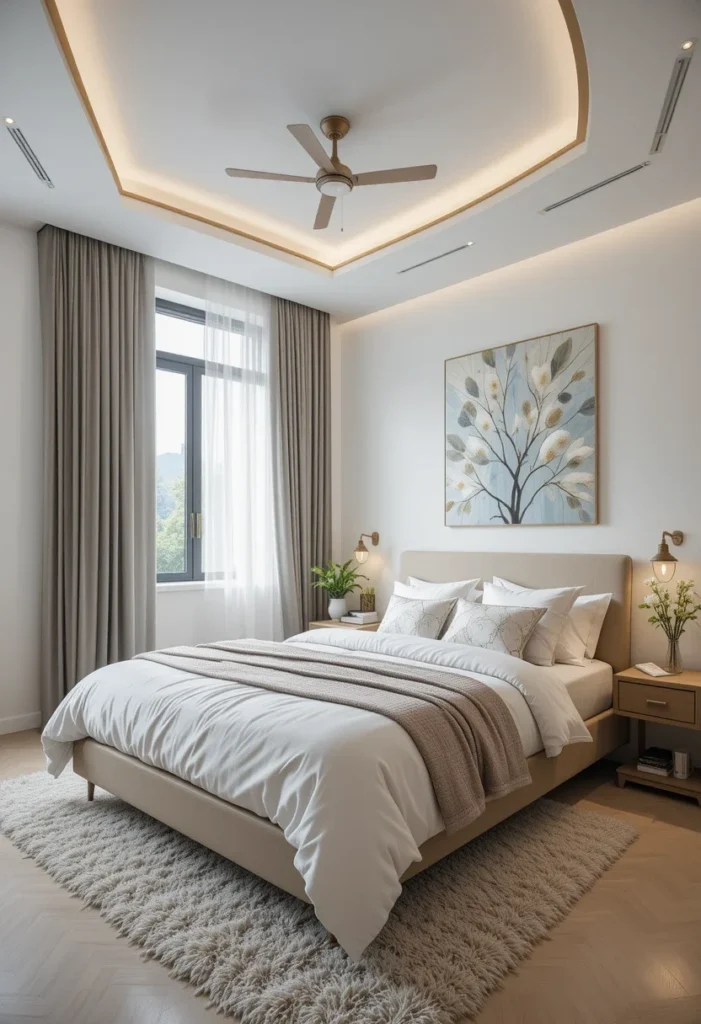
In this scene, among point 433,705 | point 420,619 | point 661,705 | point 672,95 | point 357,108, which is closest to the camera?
point 433,705

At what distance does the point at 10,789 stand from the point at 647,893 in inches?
110

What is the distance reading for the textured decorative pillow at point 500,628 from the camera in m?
3.28

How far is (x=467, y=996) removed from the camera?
1.74 meters

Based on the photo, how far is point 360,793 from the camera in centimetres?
187

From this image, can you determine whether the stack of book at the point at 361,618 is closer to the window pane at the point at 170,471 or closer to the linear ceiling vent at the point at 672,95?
the window pane at the point at 170,471

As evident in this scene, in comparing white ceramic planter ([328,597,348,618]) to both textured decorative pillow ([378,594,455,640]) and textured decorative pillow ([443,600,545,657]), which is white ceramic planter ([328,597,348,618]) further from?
textured decorative pillow ([443,600,545,657])

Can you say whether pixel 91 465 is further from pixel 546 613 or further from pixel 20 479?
pixel 546 613

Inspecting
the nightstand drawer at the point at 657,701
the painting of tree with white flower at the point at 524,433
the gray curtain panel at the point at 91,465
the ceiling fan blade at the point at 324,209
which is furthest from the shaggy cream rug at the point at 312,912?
the ceiling fan blade at the point at 324,209

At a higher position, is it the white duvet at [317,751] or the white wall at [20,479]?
the white wall at [20,479]

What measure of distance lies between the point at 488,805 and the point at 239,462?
3.17 metres

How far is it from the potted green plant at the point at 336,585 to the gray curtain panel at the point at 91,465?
1359 mm

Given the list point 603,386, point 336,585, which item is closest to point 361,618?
point 336,585

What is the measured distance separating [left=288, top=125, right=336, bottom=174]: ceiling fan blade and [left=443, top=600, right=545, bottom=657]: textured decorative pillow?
2259mm

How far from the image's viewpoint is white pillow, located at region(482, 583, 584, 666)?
3377 mm
